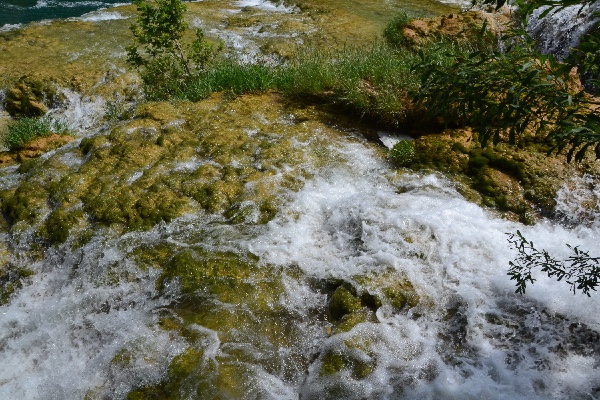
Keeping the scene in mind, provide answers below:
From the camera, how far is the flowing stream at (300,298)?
3.56m

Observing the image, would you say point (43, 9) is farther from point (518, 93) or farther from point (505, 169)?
point (518, 93)

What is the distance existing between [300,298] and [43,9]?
579 inches

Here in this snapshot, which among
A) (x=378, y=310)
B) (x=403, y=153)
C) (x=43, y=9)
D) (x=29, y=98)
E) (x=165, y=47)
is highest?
(x=165, y=47)

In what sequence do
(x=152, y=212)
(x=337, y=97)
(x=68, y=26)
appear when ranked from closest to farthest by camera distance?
1. (x=152, y=212)
2. (x=337, y=97)
3. (x=68, y=26)

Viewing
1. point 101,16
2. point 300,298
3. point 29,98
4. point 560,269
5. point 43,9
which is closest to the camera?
point 560,269

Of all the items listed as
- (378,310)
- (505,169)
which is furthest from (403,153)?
(378,310)

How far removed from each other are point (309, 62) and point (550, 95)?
5194 mm

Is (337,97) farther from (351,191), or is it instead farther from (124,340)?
(124,340)

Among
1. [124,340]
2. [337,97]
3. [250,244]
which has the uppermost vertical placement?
[337,97]

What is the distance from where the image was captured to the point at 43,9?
47.9 feet

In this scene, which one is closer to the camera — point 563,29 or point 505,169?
point 505,169

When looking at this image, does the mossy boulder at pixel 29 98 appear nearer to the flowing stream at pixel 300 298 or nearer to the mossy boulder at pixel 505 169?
the flowing stream at pixel 300 298

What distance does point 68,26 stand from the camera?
12219 mm

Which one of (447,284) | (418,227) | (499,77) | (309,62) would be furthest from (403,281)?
(309,62)
